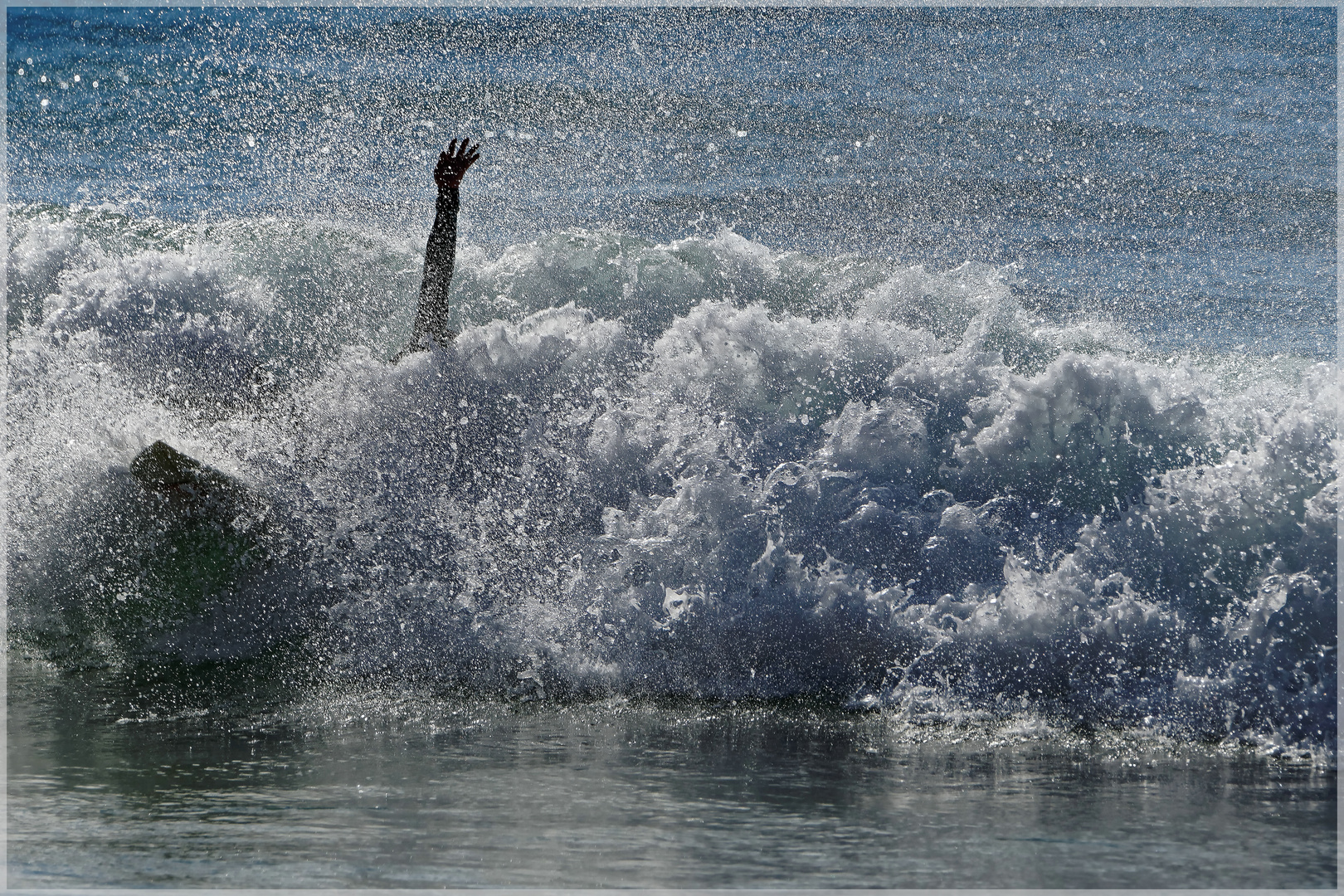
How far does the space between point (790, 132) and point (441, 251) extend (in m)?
5.78

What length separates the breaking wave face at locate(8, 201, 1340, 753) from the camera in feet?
14.4

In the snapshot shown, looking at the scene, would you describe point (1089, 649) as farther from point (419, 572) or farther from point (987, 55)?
point (987, 55)

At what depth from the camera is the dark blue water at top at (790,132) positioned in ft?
34.2

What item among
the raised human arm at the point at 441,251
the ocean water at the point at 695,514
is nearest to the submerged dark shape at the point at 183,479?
the ocean water at the point at 695,514

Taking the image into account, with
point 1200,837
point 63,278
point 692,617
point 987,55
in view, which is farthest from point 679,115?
point 1200,837

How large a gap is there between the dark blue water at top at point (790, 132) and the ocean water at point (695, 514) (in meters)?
0.07

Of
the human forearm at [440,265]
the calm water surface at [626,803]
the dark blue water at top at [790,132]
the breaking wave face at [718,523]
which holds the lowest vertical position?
the calm water surface at [626,803]

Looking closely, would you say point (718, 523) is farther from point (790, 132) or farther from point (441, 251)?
point (790, 132)

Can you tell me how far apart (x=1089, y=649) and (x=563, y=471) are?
2.44 m

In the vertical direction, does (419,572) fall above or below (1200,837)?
above

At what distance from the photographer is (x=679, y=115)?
460 inches

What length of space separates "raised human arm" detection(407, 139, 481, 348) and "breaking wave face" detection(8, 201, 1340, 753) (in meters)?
0.53

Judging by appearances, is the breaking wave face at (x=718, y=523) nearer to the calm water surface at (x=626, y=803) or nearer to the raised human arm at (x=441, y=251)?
the calm water surface at (x=626, y=803)

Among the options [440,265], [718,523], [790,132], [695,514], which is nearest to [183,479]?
[440,265]
